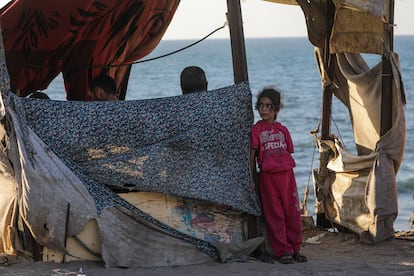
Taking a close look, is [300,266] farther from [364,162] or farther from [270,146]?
[364,162]

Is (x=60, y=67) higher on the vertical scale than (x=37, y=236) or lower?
higher

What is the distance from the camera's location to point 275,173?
7.26 m

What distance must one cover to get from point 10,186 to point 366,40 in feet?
11.2

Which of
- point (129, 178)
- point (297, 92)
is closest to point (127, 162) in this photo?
point (129, 178)

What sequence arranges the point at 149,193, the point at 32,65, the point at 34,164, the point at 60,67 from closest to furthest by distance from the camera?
the point at 34,164 → the point at 149,193 → the point at 32,65 → the point at 60,67

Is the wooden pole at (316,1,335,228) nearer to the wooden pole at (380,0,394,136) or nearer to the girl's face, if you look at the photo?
the wooden pole at (380,0,394,136)

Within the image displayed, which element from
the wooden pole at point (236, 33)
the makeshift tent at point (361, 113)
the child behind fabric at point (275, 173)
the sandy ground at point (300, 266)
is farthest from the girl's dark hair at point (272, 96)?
the sandy ground at point (300, 266)

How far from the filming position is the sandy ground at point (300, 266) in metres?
6.72

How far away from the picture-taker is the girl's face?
23.8 ft

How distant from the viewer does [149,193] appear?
279 inches

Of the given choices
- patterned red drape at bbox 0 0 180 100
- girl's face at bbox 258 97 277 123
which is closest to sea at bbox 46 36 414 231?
patterned red drape at bbox 0 0 180 100

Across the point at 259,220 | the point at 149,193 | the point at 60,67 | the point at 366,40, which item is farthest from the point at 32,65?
the point at 366,40

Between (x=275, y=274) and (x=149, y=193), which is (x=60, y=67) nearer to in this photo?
(x=149, y=193)

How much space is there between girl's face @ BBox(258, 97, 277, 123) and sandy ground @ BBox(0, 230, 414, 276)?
1.08 m
